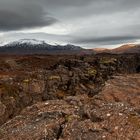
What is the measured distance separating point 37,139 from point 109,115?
4.42 m

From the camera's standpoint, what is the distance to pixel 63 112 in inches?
823

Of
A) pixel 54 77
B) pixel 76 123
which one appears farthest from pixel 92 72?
pixel 76 123

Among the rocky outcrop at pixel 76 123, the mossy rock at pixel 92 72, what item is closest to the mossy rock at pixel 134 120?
the rocky outcrop at pixel 76 123

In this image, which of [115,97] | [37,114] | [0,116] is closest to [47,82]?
[115,97]

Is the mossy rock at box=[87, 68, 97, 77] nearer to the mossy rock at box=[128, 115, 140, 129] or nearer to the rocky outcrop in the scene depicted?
the rocky outcrop

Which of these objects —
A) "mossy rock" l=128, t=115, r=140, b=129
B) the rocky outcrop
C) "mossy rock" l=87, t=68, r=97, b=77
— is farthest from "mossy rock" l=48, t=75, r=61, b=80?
"mossy rock" l=128, t=115, r=140, b=129

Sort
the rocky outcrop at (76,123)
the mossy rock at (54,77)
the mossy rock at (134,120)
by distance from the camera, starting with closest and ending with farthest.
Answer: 1. the rocky outcrop at (76,123)
2. the mossy rock at (134,120)
3. the mossy rock at (54,77)

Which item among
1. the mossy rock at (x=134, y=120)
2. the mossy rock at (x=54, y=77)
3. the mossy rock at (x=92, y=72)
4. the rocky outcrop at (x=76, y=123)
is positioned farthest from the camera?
the mossy rock at (x=92, y=72)

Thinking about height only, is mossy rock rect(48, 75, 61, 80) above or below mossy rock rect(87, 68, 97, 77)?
above

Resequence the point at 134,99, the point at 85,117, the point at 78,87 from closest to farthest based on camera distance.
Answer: the point at 85,117, the point at 134,99, the point at 78,87

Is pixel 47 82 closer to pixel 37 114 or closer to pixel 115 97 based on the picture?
pixel 115 97

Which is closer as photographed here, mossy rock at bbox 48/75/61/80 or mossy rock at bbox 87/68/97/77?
mossy rock at bbox 48/75/61/80

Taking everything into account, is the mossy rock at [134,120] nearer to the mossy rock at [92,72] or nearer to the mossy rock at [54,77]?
the mossy rock at [54,77]

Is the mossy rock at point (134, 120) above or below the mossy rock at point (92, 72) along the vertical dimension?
above
